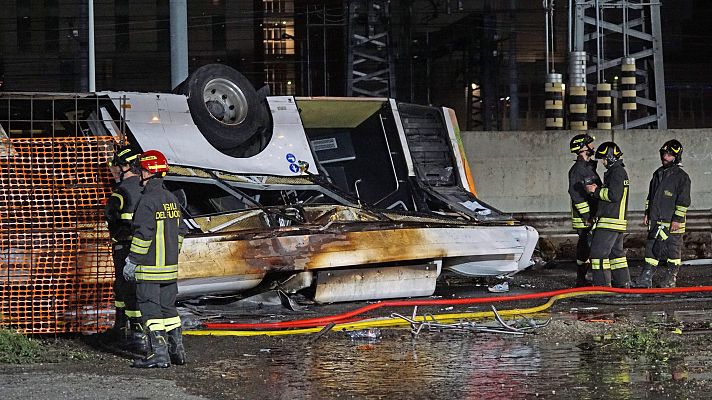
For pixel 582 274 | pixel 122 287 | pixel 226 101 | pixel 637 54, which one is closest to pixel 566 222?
pixel 582 274

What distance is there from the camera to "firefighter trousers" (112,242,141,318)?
820 cm

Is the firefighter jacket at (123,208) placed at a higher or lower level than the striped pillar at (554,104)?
lower

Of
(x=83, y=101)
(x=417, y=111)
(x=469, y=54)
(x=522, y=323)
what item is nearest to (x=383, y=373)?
(x=522, y=323)

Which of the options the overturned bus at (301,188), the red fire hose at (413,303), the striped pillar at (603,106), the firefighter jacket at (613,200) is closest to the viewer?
the red fire hose at (413,303)

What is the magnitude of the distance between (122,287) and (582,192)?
5.48 meters

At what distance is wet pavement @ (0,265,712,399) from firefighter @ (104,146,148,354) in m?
0.27

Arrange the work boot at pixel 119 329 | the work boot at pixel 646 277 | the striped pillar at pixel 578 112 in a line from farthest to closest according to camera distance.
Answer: the striped pillar at pixel 578 112 < the work boot at pixel 646 277 < the work boot at pixel 119 329

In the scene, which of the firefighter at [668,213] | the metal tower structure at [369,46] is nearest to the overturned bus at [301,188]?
the firefighter at [668,213]

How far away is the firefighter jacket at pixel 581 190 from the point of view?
1218 cm

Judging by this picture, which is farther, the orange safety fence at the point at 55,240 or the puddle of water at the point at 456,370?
the orange safety fence at the point at 55,240

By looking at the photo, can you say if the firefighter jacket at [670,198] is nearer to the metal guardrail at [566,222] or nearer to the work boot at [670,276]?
the work boot at [670,276]

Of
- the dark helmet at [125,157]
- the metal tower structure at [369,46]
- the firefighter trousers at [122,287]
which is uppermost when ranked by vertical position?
the metal tower structure at [369,46]

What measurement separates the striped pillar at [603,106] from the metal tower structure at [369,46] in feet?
A: 24.3

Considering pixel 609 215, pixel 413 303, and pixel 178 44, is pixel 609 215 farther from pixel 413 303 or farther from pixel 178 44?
pixel 178 44
